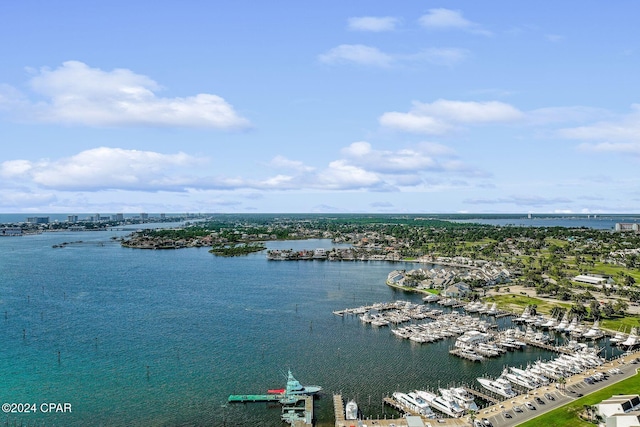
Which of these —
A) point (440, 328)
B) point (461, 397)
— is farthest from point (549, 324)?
point (461, 397)

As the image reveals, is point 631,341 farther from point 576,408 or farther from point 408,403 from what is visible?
point 408,403

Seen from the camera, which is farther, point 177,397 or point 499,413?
point 177,397

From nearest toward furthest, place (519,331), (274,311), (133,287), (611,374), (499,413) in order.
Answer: (499,413) < (611,374) < (519,331) < (274,311) < (133,287)

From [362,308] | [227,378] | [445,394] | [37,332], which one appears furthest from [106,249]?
[445,394]

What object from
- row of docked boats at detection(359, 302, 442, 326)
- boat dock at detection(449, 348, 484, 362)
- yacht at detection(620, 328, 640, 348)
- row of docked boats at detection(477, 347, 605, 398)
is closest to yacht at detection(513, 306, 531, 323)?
row of docked boats at detection(359, 302, 442, 326)

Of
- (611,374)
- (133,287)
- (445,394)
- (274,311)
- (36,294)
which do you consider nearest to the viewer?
(445,394)

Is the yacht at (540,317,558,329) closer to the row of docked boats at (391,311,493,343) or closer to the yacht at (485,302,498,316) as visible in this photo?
the row of docked boats at (391,311,493,343)

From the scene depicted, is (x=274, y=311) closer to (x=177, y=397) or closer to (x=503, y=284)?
(x=177, y=397)
